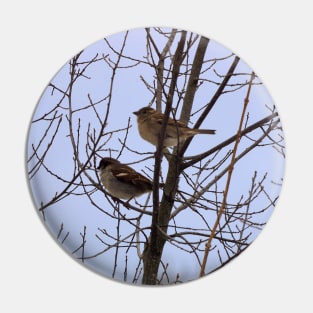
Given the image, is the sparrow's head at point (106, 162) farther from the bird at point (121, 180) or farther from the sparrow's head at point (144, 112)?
the sparrow's head at point (144, 112)

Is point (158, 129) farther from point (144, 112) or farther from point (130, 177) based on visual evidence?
point (130, 177)

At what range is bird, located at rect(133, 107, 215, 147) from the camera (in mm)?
1488

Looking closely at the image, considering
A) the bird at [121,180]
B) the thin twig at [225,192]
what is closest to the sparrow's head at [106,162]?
the bird at [121,180]

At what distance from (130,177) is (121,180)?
0.03 metres

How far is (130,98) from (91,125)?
132 millimetres

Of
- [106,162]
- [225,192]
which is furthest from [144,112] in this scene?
[225,192]

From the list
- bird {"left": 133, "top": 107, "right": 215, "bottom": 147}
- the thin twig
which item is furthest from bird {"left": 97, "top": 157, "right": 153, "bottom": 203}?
the thin twig

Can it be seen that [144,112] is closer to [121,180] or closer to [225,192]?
[121,180]

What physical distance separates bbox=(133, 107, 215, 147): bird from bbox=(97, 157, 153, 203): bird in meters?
0.11

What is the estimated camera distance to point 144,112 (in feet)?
4.92

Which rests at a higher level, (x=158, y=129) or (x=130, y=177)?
(x=158, y=129)

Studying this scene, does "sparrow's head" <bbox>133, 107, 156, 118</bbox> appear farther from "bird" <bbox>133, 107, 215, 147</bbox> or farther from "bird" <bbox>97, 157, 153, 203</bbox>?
"bird" <bbox>97, 157, 153, 203</bbox>

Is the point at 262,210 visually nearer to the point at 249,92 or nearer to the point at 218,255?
the point at 218,255

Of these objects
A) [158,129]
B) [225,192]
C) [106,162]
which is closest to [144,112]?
[158,129]
